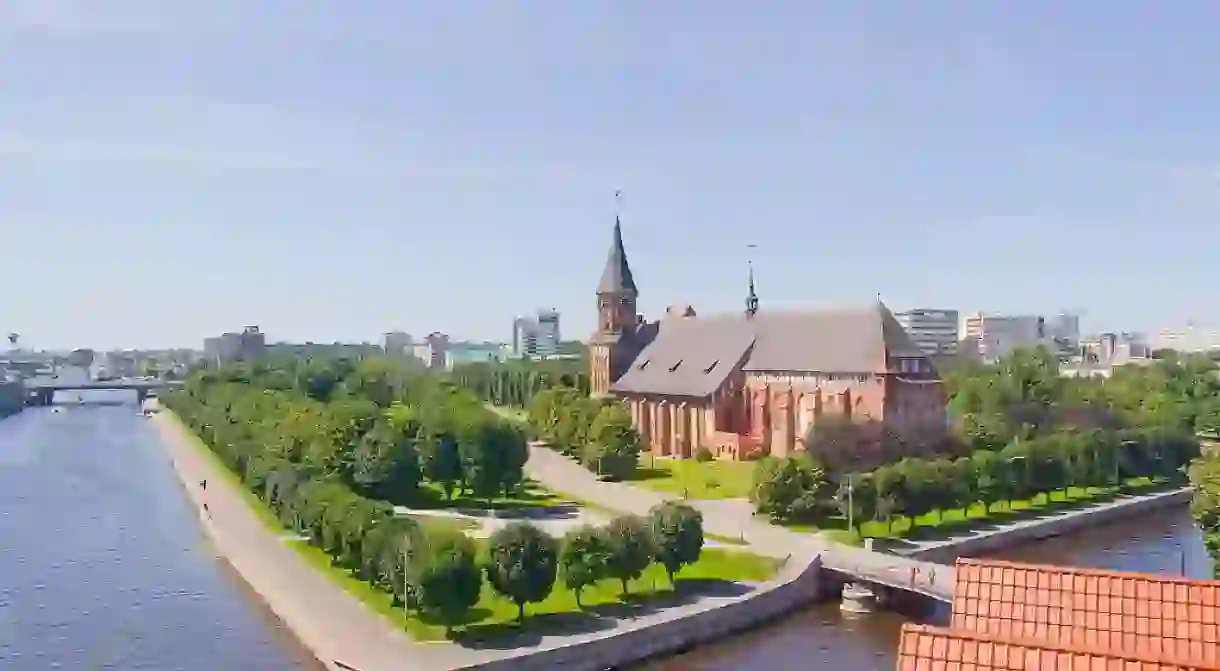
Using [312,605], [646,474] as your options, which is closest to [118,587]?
[312,605]

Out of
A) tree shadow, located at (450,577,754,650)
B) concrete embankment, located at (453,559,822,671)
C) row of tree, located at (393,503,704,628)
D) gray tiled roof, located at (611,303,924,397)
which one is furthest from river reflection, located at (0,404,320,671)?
gray tiled roof, located at (611,303,924,397)

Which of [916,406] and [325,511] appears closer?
[325,511]

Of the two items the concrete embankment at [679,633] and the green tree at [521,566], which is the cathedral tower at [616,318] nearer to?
the concrete embankment at [679,633]

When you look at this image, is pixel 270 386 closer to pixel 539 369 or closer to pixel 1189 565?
pixel 539 369

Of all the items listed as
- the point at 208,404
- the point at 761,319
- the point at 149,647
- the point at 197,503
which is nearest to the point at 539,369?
the point at 208,404

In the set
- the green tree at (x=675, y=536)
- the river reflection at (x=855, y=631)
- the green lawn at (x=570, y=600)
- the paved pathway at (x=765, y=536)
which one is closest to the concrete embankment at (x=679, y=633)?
the river reflection at (x=855, y=631)

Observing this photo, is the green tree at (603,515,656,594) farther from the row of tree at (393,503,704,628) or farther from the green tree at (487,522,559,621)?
the green tree at (487,522,559,621)
